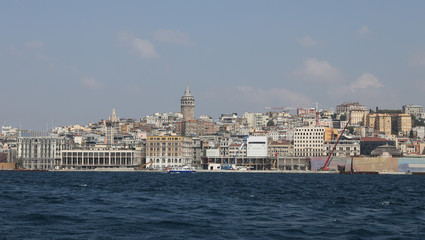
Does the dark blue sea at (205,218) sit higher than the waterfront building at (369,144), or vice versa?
the waterfront building at (369,144)

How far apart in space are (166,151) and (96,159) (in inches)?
654

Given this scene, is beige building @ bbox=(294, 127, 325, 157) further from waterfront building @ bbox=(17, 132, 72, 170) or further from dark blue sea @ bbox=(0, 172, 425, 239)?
dark blue sea @ bbox=(0, 172, 425, 239)

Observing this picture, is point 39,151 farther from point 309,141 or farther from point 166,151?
point 309,141

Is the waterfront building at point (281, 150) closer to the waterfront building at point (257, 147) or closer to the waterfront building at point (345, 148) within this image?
the waterfront building at point (257, 147)

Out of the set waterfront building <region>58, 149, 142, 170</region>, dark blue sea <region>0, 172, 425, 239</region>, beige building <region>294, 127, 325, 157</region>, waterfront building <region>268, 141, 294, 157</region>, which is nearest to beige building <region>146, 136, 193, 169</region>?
waterfront building <region>58, 149, 142, 170</region>

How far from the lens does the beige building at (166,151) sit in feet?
533

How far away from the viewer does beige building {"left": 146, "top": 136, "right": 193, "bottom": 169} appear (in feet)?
533

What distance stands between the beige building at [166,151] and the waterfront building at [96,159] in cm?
461

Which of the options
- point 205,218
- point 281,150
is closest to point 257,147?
point 281,150

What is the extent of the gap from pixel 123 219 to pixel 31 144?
438 feet

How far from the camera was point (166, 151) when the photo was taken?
6432 inches

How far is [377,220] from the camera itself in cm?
3288

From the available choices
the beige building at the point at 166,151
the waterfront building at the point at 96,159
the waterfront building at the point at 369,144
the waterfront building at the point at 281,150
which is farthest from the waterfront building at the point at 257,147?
the waterfront building at the point at 96,159

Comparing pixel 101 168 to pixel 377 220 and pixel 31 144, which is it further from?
pixel 377 220
